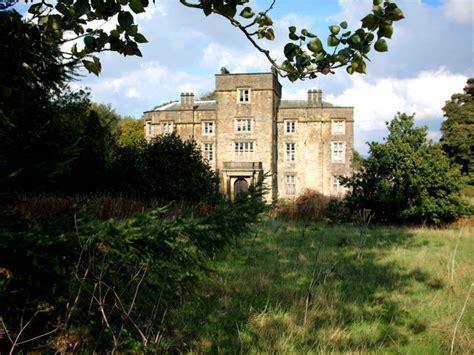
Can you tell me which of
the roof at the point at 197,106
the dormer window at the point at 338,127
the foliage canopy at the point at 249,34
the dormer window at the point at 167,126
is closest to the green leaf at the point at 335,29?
the foliage canopy at the point at 249,34

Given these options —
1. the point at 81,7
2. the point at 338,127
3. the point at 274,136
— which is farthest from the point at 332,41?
the point at 338,127

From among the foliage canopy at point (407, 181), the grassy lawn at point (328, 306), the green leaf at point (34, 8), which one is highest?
the green leaf at point (34, 8)

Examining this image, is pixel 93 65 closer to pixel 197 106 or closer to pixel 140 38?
pixel 140 38

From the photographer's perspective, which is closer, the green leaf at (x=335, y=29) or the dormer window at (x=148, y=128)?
the green leaf at (x=335, y=29)

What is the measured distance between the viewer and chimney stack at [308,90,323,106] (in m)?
39.2

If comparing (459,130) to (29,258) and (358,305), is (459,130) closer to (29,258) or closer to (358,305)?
(358,305)

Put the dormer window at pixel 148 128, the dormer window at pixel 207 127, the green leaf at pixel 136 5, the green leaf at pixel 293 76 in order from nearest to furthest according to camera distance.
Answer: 1. the green leaf at pixel 136 5
2. the green leaf at pixel 293 76
3. the dormer window at pixel 207 127
4. the dormer window at pixel 148 128

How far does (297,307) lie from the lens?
4137mm

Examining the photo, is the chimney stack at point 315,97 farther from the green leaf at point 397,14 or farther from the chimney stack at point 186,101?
the green leaf at point 397,14

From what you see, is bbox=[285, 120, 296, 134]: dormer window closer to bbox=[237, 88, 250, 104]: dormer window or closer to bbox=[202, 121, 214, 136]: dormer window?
bbox=[237, 88, 250, 104]: dormer window

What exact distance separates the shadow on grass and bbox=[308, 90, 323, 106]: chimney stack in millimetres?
33180

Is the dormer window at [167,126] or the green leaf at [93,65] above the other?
the dormer window at [167,126]

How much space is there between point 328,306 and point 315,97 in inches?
1448

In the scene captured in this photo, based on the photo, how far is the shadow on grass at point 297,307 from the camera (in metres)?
3.38
